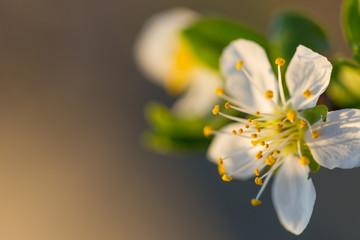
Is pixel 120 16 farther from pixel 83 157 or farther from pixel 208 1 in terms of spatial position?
pixel 83 157

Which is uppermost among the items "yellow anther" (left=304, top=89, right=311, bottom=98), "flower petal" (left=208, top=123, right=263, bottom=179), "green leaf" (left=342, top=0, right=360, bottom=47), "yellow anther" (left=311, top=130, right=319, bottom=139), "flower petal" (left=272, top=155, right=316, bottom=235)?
"green leaf" (left=342, top=0, right=360, bottom=47)

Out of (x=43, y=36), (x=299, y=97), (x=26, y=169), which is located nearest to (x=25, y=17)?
(x=43, y=36)

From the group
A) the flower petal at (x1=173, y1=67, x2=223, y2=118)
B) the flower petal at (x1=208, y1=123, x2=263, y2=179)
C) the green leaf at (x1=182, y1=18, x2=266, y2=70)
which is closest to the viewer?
the flower petal at (x1=208, y1=123, x2=263, y2=179)

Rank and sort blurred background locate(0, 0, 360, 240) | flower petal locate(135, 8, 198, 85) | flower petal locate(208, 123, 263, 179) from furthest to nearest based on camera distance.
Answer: blurred background locate(0, 0, 360, 240)
flower petal locate(135, 8, 198, 85)
flower petal locate(208, 123, 263, 179)

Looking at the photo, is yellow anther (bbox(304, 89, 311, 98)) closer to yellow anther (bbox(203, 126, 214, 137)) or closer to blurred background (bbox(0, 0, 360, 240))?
yellow anther (bbox(203, 126, 214, 137))

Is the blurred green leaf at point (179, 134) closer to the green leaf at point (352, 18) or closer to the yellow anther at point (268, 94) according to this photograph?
the yellow anther at point (268, 94)

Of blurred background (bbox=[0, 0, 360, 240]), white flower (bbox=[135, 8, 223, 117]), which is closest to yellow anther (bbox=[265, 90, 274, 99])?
white flower (bbox=[135, 8, 223, 117])
